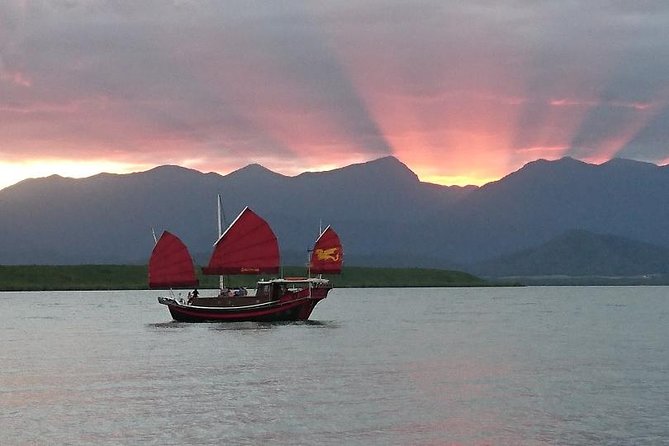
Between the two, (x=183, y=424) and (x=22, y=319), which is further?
(x=22, y=319)

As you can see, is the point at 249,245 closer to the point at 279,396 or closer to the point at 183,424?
the point at 279,396

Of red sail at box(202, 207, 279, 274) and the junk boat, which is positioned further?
red sail at box(202, 207, 279, 274)

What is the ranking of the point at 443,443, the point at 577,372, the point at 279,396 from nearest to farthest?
the point at 443,443 → the point at 279,396 → the point at 577,372

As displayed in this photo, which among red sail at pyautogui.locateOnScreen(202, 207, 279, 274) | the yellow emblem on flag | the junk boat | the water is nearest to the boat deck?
the junk boat

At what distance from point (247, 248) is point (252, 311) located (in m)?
6.29

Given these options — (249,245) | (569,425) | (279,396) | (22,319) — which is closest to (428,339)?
(249,245)

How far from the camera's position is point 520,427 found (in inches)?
1428

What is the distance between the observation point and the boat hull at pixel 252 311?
94.9 meters

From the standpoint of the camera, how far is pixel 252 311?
312 feet

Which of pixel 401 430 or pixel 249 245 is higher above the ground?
pixel 249 245

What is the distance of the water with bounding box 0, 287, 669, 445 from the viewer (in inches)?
1387

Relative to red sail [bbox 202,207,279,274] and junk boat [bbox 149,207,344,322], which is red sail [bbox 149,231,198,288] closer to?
junk boat [bbox 149,207,344,322]

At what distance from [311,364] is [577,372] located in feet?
49.8

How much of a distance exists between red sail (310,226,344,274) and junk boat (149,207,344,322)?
30.7ft
